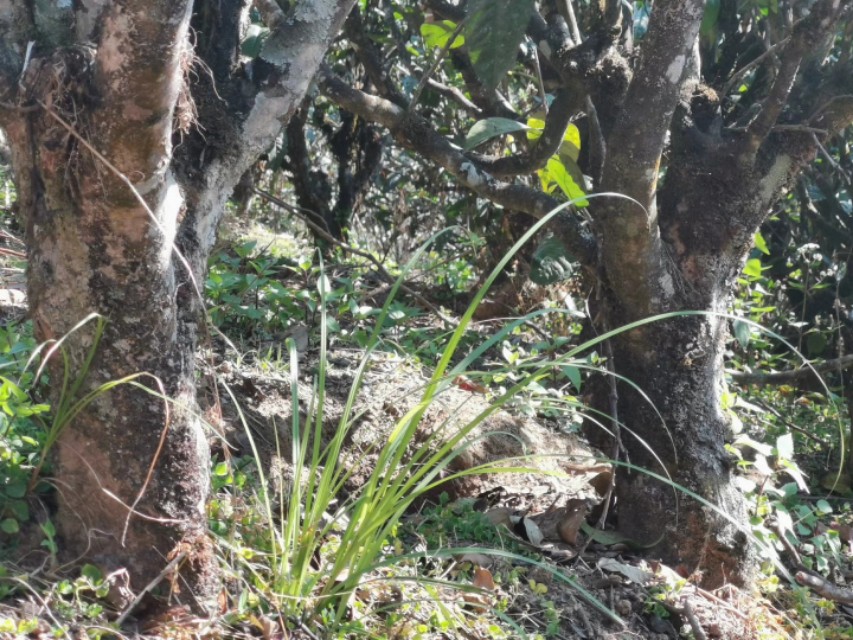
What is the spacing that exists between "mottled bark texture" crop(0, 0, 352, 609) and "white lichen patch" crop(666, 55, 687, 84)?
1114 mm

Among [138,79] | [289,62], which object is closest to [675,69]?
[289,62]

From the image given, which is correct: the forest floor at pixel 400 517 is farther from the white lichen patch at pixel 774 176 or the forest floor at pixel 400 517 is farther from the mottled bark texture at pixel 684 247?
the white lichen patch at pixel 774 176

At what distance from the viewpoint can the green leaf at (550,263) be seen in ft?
10.9

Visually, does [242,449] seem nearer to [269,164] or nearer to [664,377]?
[664,377]

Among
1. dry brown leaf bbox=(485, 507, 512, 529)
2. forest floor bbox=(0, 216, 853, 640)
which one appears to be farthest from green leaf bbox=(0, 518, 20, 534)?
dry brown leaf bbox=(485, 507, 512, 529)

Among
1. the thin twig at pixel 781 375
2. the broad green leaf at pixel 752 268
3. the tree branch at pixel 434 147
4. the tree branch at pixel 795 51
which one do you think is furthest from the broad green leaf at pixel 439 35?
the thin twig at pixel 781 375

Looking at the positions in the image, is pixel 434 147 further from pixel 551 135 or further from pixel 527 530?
pixel 527 530

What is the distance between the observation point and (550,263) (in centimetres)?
343

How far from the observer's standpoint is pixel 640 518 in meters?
2.77

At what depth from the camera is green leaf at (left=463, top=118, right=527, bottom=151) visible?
2631mm

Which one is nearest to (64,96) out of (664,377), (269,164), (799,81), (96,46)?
(96,46)

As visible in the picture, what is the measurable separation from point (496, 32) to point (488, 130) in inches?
11.4

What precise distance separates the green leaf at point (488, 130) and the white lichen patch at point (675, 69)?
42 centimetres

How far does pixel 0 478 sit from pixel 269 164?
3467mm
